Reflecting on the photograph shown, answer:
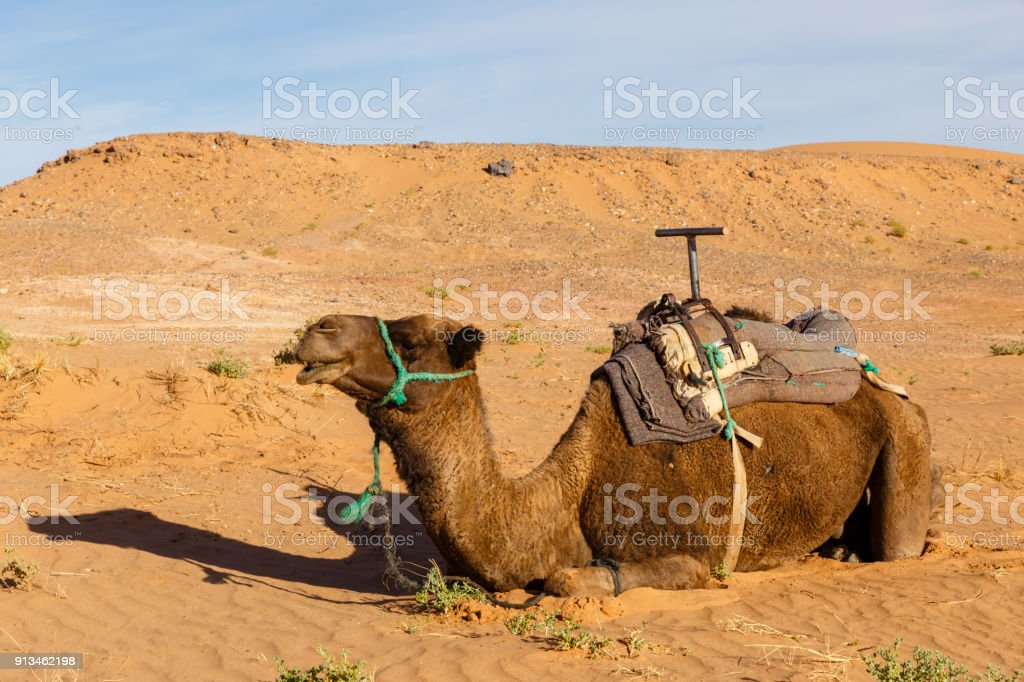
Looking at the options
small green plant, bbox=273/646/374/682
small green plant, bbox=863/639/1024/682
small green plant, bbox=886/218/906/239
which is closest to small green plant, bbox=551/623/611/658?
small green plant, bbox=273/646/374/682

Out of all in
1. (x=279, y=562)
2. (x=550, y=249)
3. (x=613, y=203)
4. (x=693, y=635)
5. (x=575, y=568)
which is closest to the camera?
(x=693, y=635)

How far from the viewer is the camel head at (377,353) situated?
4.82 metres

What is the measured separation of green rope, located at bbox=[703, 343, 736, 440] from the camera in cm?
585

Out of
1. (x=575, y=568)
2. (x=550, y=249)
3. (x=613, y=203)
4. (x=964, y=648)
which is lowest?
(x=964, y=648)

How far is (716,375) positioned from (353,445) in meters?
5.88

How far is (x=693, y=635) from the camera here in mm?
5047

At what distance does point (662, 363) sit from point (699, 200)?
153 feet

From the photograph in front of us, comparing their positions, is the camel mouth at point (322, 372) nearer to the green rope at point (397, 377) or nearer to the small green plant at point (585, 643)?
the green rope at point (397, 377)

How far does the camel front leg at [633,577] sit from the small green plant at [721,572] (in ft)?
0.64

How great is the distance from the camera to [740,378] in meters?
6.06

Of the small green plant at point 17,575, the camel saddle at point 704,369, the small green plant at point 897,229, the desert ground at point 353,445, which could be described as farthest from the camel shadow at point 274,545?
the small green plant at point 897,229

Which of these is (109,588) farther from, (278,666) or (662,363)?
(662,363)

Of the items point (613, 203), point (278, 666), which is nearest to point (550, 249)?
point (613, 203)

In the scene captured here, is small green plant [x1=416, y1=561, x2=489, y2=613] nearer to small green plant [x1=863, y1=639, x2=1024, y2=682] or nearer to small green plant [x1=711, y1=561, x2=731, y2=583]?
small green plant [x1=711, y1=561, x2=731, y2=583]
